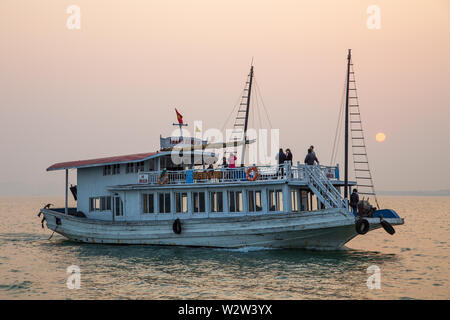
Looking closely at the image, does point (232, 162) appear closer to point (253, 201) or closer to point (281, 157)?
point (253, 201)

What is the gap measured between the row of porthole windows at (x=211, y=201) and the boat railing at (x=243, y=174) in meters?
0.80

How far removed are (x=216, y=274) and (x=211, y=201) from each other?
23.4 feet

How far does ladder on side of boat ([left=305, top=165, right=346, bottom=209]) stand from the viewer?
23.4 metres

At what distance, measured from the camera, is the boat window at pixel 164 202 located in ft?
92.1

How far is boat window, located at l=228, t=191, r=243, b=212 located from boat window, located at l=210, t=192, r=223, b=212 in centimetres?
63

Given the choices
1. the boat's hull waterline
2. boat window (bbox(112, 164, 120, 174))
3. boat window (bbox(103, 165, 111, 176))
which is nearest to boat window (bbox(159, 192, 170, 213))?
the boat's hull waterline

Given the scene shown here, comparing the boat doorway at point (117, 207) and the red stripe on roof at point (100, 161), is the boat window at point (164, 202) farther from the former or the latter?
the boat doorway at point (117, 207)

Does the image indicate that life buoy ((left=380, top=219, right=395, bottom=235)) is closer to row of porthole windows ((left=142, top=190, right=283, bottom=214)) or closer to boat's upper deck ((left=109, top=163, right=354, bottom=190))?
boat's upper deck ((left=109, top=163, right=354, bottom=190))

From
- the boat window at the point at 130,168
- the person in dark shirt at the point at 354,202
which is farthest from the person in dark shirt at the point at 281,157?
the boat window at the point at 130,168

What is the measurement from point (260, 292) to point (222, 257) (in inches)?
256

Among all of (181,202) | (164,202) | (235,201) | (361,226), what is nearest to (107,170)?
(164,202)

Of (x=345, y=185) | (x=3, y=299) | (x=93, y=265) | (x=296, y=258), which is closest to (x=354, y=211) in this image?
(x=345, y=185)

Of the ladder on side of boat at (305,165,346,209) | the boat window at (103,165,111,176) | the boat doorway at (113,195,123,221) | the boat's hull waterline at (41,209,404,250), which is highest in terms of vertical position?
the boat window at (103,165,111,176)
